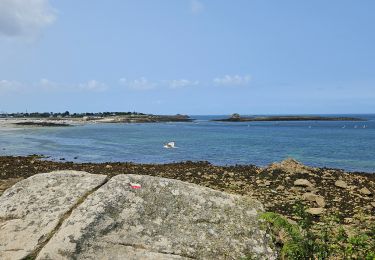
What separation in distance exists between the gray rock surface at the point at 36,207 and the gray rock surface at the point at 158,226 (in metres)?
0.25

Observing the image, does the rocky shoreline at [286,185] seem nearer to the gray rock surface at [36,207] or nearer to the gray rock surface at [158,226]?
the gray rock surface at [36,207]

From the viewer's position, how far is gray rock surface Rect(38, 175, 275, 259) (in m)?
5.13

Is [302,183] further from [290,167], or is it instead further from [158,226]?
[158,226]

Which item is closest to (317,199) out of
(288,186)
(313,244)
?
(288,186)

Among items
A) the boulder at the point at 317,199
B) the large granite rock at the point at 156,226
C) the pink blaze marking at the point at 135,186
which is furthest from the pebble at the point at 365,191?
the pink blaze marking at the point at 135,186

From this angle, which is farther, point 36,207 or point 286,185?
point 286,185

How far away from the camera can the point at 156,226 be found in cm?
556

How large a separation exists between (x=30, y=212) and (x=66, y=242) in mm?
997

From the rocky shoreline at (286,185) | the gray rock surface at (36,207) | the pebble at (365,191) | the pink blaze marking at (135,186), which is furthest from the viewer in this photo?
the pebble at (365,191)

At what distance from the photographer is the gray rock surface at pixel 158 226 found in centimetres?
513

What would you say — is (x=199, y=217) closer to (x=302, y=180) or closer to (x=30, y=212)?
(x=30, y=212)

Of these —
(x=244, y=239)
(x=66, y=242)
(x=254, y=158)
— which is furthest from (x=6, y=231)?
(x=254, y=158)

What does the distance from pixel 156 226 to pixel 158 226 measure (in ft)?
0.09

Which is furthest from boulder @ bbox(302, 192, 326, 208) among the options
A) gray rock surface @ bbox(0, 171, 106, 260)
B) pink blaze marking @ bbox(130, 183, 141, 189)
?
gray rock surface @ bbox(0, 171, 106, 260)
